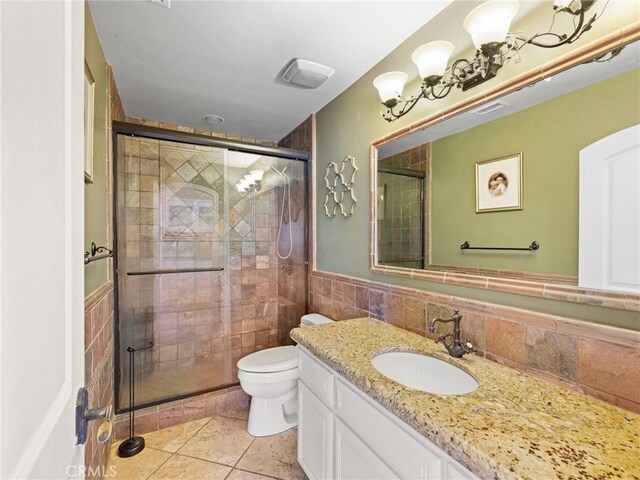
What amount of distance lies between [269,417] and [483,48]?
239 cm

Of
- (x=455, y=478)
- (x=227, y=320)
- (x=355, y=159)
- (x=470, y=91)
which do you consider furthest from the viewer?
(x=227, y=320)

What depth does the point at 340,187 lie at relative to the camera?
86.0 inches

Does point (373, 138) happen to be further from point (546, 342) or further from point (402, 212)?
point (546, 342)

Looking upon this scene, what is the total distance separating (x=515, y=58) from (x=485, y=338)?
3.66 ft

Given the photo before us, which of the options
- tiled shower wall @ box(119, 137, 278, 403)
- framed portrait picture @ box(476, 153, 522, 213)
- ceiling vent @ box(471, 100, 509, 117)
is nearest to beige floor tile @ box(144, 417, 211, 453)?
tiled shower wall @ box(119, 137, 278, 403)

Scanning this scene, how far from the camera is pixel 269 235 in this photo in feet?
9.91

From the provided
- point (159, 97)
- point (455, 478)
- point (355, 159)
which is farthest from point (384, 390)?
point (159, 97)

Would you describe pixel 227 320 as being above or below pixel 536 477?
below

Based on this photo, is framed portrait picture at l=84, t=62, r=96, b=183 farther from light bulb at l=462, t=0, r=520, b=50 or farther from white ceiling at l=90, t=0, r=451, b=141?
light bulb at l=462, t=0, r=520, b=50

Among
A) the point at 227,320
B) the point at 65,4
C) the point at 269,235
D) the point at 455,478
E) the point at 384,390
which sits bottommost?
the point at 227,320

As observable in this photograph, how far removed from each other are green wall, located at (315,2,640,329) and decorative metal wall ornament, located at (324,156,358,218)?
46 mm

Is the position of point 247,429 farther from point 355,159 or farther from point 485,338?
point 355,159

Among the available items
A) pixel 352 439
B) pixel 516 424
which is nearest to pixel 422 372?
pixel 352 439
